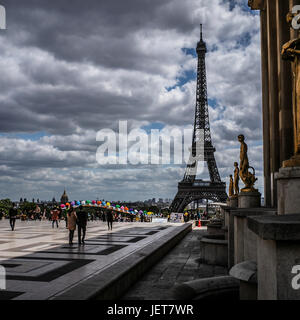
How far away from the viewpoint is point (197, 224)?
3594cm

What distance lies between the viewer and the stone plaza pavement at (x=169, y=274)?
8547 millimetres

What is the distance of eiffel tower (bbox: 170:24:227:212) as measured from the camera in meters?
72.8

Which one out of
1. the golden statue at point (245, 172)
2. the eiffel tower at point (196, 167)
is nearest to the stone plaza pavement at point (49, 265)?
the golden statue at point (245, 172)

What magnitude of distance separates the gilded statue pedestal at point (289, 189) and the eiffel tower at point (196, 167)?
64256 millimetres

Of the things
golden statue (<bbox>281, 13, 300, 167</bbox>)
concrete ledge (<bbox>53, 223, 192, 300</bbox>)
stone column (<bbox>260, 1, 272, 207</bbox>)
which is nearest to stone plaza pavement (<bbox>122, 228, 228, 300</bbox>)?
concrete ledge (<bbox>53, 223, 192, 300</bbox>)

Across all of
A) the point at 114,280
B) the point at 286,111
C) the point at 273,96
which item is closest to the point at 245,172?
the point at 286,111

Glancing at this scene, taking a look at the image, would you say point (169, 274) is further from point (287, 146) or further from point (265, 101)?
point (265, 101)

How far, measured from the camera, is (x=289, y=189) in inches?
221

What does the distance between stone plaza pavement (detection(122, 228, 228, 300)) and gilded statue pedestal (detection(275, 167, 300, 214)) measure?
355 centimetres

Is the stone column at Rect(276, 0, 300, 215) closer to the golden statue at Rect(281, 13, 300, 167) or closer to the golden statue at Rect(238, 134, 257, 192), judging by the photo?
the golden statue at Rect(281, 13, 300, 167)

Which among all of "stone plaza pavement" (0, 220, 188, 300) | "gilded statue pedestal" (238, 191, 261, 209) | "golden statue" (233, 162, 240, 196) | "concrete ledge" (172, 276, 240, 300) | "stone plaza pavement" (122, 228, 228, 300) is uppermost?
"golden statue" (233, 162, 240, 196)

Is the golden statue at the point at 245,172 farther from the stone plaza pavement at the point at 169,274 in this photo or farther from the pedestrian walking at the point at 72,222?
the pedestrian walking at the point at 72,222
